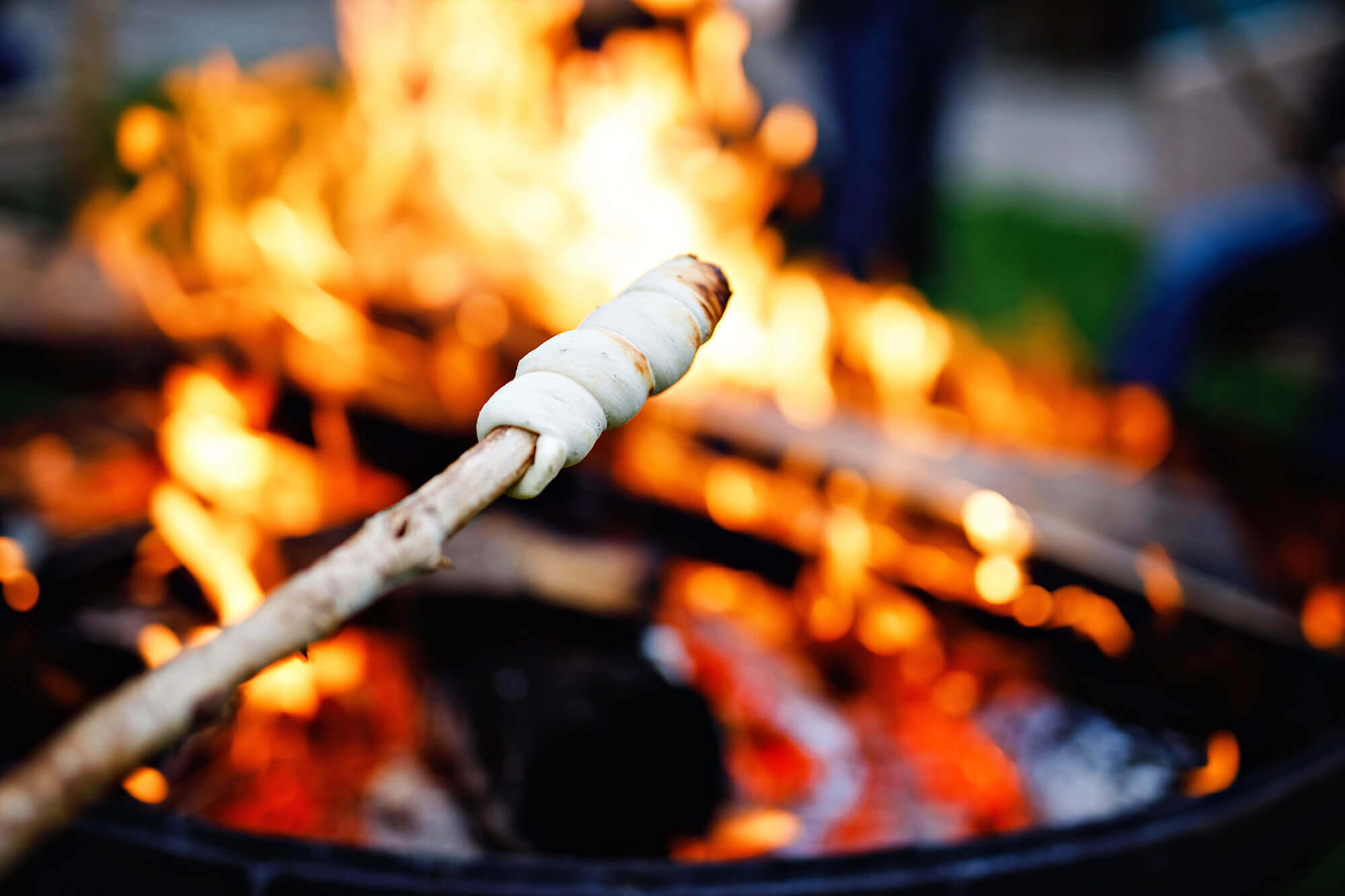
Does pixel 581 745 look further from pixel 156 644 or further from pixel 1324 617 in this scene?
pixel 1324 617

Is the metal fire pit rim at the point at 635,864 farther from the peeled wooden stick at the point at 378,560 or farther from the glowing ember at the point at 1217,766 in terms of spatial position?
the glowing ember at the point at 1217,766

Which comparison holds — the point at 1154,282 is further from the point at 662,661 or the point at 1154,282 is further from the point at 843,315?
the point at 662,661

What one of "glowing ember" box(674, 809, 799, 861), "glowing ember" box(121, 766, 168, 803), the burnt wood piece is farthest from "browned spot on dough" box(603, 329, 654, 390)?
"glowing ember" box(121, 766, 168, 803)

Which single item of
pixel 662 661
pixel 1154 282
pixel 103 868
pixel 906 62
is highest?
pixel 906 62

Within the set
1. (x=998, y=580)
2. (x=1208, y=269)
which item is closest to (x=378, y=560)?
(x=998, y=580)

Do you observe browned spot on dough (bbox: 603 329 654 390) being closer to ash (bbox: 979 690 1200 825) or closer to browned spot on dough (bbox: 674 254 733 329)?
browned spot on dough (bbox: 674 254 733 329)

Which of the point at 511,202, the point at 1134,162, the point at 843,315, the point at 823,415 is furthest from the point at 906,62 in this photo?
the point at 1134,162
